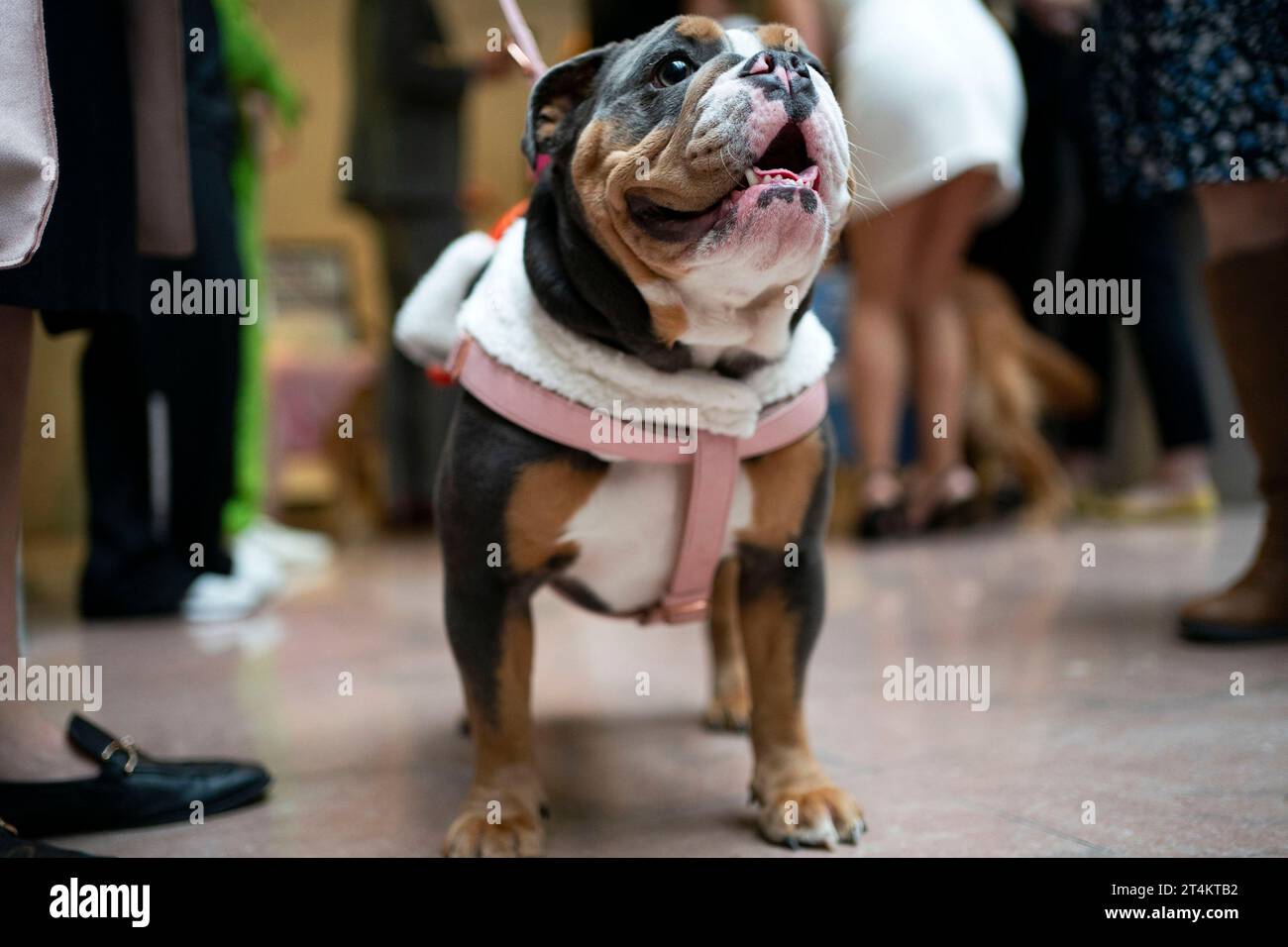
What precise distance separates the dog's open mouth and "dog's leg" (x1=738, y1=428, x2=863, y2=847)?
30 cm

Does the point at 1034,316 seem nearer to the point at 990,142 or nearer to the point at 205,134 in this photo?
the point at 990,142

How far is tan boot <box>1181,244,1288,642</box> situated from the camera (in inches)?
80.2

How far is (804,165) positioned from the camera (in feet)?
3.95

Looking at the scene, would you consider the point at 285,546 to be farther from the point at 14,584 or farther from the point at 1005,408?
the point at 14,584

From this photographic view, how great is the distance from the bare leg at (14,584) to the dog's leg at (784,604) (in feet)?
2.70

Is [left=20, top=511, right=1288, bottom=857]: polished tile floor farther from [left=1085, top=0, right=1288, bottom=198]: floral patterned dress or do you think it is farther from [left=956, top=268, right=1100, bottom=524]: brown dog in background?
[left=956, top=268, right=1100, bottom=524]: brown dog in background

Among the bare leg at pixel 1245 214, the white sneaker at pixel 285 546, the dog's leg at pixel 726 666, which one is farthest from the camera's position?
the white sneaker at pixel 285 546

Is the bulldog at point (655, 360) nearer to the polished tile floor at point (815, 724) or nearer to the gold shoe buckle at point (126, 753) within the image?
the polished tile floor at point (815, 724)

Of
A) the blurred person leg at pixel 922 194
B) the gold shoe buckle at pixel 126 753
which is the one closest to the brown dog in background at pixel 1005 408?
the blurred person leg at pixel 922 194

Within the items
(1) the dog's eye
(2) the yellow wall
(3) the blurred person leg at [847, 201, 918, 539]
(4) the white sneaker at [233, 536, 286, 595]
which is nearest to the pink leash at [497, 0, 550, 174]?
(1) the dog's eye

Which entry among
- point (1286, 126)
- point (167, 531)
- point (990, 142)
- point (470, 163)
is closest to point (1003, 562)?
point (990, 142)

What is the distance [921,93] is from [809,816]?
2621 millimetres

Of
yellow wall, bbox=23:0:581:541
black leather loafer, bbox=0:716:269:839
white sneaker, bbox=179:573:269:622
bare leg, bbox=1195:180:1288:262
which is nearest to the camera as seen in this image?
black leather loafer, bbox=0:716:269:839

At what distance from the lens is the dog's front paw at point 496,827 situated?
126 centimetres
